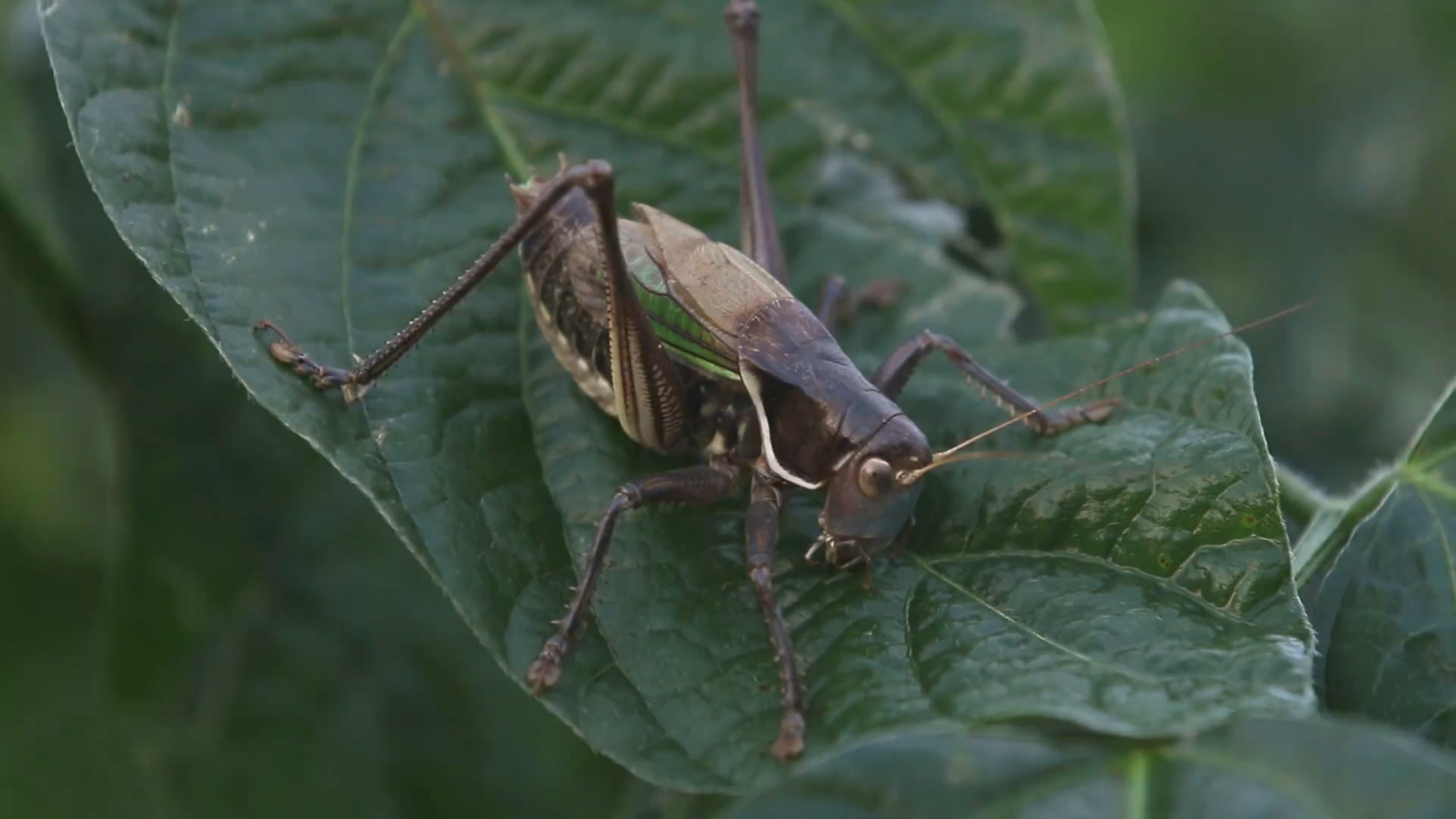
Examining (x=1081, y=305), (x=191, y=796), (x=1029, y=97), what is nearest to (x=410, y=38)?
(x=1029, y=97)

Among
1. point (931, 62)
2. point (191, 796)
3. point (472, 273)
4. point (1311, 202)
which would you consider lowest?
point (191, 796)

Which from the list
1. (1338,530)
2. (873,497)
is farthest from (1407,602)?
(873,497)

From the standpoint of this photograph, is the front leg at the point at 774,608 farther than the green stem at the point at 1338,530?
No

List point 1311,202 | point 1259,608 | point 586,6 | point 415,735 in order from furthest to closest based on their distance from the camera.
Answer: point 1311,202
point 415,735
point 586,6
point 1259,608

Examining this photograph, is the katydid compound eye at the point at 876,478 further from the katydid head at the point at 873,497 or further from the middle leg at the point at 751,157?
the middle leg at the point at 751,157

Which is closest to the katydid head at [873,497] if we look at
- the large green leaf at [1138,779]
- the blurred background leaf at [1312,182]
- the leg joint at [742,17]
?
the large green leaf at [1138,779]

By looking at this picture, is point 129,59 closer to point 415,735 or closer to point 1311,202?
point 415,735

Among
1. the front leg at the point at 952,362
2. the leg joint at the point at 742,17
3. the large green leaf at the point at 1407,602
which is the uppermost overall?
the leg joint at the point at 742,17

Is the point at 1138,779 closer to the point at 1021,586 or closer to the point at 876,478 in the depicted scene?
the point at 1021,586
